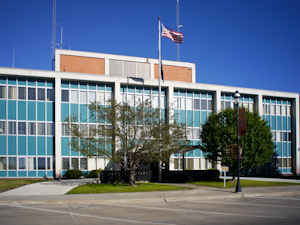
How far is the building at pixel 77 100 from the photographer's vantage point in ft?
124

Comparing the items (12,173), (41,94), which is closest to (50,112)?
(41,94)

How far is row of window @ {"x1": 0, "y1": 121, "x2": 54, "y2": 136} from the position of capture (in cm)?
3750

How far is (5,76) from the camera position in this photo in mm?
37750

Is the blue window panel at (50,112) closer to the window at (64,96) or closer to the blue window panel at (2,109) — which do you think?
the window at (64,96)

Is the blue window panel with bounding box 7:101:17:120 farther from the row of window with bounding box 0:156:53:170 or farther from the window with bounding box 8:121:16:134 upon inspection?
the row of window with bounding box 0:156:53:170

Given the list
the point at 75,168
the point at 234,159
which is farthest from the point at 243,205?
the point at 75,168

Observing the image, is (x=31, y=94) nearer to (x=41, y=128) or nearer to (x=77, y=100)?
(x=41, y=128)

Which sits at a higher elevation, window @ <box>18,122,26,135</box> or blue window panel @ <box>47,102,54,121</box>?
blue window panel @ <box>47,102,54,121</box>

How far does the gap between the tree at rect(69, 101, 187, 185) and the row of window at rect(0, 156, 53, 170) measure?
45.4ft

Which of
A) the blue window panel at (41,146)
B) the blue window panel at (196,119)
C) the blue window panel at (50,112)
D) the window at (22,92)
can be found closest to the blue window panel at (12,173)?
the blue window panel at (41,146)

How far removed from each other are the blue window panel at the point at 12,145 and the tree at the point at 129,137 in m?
14.4

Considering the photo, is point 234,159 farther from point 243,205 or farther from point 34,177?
point 34,177

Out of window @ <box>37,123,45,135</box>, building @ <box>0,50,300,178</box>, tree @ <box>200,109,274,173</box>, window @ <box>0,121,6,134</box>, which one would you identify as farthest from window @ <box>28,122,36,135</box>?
tree @ <box>200,109,274,173</box>

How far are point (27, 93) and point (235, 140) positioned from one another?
73.4 feet
